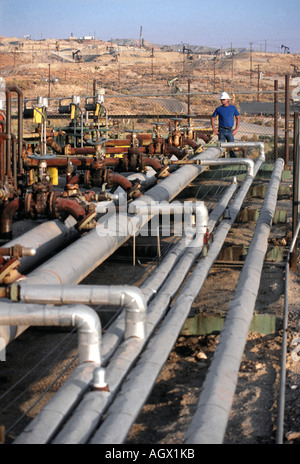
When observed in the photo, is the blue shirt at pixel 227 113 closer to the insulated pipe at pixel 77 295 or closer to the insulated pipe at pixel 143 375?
the insulated pipe at pixel 143 375

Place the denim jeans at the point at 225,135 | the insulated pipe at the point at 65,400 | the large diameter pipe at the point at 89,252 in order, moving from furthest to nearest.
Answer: the denim jeans at the point at 225,135
the large diameter pipe at the point at 89,252
the insulated pipe at the point at 65,400

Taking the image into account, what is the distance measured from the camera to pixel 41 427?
3527mm

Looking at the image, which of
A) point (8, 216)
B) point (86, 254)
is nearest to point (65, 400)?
point (86, 254)

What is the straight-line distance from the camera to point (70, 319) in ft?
13.6

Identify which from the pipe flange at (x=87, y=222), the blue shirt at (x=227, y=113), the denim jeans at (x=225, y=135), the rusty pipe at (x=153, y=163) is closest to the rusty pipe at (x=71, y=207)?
the pipe flange at (x=87, y=222)

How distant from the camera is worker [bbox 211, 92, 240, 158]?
14.2 metres

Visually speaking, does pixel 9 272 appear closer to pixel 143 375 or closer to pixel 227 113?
pixel 143 375

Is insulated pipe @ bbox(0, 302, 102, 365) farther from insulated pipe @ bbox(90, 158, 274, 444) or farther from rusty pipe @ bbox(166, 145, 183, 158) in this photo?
rusty pipe @ bbox(166, 145, 183, 158)

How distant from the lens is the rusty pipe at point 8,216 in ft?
24.9

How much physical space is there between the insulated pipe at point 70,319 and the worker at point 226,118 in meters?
10.2

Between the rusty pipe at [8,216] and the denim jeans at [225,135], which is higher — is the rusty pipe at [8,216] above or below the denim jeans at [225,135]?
below
